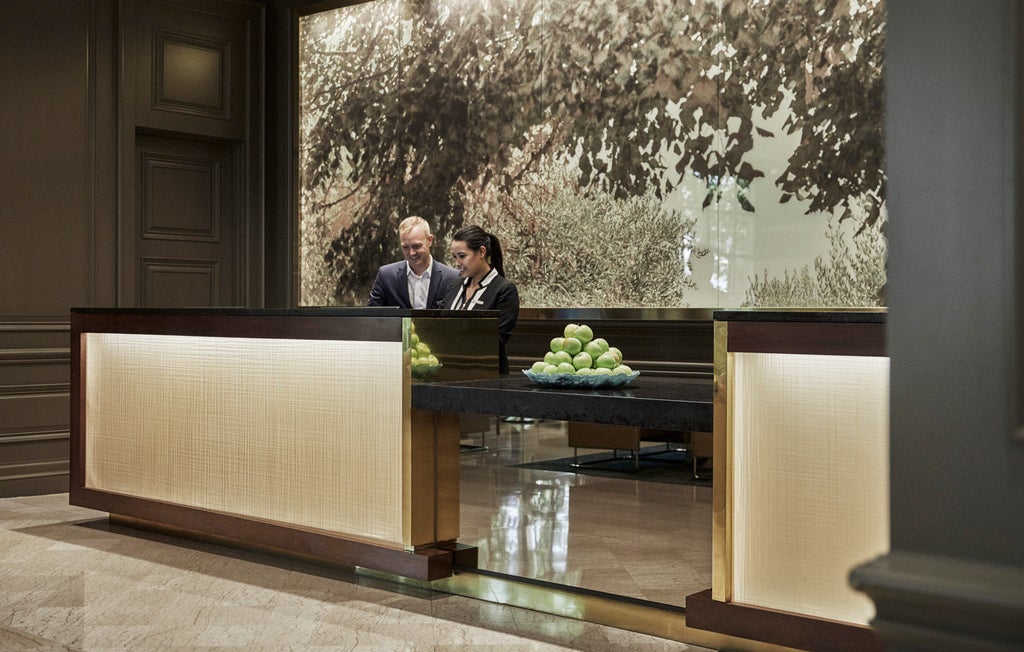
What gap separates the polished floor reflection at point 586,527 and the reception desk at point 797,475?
0.67ft

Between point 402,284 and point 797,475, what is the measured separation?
133 inches

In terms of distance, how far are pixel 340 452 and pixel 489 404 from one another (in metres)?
0.84

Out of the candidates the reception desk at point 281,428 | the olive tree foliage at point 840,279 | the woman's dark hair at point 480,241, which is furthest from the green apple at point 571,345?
the olive tree foliage at point 840,279

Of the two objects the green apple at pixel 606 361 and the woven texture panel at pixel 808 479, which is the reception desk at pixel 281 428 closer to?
the green apple at pixel 606 361

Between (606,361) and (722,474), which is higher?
(606,361)

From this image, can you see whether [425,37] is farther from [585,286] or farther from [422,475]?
[422,475]

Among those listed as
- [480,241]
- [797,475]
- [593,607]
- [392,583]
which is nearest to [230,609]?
[392,583]

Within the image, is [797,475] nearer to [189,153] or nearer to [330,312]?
[330,312]

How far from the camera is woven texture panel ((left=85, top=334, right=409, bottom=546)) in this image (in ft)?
14.4

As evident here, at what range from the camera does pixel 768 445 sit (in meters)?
3.40

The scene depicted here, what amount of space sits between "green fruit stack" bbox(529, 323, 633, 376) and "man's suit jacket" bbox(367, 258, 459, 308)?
2.15 metres

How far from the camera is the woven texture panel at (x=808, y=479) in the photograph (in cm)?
320

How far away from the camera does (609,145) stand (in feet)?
22.4

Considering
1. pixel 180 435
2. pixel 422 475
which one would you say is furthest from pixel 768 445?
pixel 180 435
